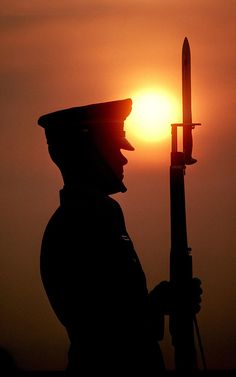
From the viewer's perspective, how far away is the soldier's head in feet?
4.79

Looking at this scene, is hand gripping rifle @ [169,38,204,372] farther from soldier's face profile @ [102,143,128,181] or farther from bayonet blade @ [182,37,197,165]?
soldier's face profile @ [102,143,128,181]

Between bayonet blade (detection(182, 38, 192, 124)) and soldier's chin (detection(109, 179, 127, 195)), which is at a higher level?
bayonet blade (detection(182, 38, 192, 124))

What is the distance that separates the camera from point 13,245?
8.87 ft

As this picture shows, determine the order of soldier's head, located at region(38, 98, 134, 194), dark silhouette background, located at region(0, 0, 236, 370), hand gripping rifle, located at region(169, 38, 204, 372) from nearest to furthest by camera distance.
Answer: hand gripping rifle, located at region(169, 38, 204, 372) → soldier's head, located at region(38, 98, 134, 194) → dark silhouette background, located at region(0, 0, 236, 370)

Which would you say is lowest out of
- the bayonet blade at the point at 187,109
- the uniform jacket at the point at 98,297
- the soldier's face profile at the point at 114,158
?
the uniform jacket at the point at 98,297

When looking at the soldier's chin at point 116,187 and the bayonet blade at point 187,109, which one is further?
the soldier's chin at point 116,187

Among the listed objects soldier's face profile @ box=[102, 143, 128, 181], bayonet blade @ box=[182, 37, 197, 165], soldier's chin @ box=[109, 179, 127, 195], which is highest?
bayonet blade @ box=[182, 37, 197, 165]

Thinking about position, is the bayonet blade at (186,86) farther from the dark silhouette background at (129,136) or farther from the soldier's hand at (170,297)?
the dark silhouette background at (129,136)

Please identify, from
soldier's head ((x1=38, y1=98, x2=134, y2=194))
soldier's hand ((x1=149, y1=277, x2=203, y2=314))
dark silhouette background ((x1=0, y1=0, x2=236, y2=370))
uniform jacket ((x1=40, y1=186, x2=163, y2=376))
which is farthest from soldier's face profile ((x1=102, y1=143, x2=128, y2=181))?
dark silhouette background ((x1=0, y1=0, x2=236, y2=370))

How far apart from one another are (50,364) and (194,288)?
5.37ft

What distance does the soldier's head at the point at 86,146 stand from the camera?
4.79 ft

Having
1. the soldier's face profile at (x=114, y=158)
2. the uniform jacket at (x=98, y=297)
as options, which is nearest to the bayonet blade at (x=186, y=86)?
the soldier's face profile at (x=114, y=158)

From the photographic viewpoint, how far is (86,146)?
1.46 meters

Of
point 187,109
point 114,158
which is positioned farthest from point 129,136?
point 187,109
